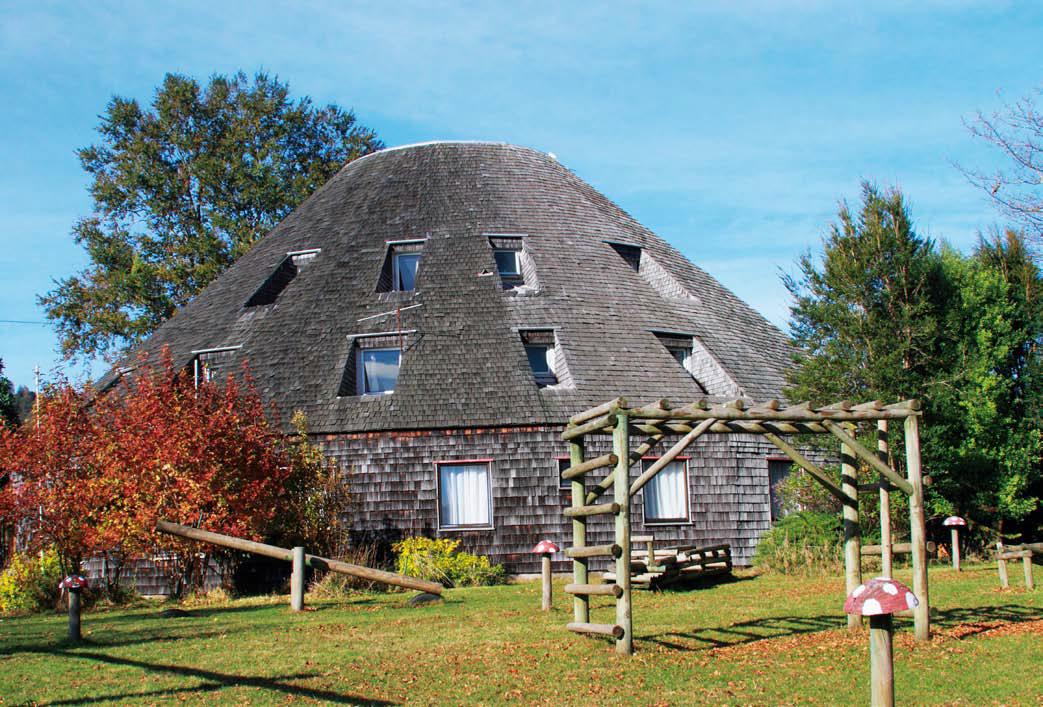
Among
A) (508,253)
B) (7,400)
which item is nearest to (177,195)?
(7,400)

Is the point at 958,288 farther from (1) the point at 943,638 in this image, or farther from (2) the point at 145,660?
(2) the point at 145,660

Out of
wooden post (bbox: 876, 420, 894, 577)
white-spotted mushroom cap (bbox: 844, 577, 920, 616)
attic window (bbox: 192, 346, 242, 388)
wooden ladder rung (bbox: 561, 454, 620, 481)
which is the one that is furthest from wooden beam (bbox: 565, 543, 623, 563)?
attic window (bbox: 192, 346, 242, 388)

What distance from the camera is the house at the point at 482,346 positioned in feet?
79.3

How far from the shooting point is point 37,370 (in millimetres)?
22859

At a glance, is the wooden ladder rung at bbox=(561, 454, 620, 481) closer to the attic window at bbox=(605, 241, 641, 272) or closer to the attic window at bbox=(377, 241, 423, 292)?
the attic window at bbox=(377, 241, 423, 292)

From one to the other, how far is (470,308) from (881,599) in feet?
66.7

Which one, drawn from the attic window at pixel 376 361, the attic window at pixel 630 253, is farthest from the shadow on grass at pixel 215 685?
the attic window at pixel 630 253

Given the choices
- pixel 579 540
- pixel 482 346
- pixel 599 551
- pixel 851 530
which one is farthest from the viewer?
pixel 482 346

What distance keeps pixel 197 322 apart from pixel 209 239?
15.6 m

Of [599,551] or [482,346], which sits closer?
[599,551]

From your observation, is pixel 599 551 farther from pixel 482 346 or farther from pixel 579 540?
pixel 482 346

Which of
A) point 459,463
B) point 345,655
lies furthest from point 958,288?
point 345,655

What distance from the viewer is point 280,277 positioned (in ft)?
101

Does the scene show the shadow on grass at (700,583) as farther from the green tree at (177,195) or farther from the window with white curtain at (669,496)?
the green tree at (177,195)
